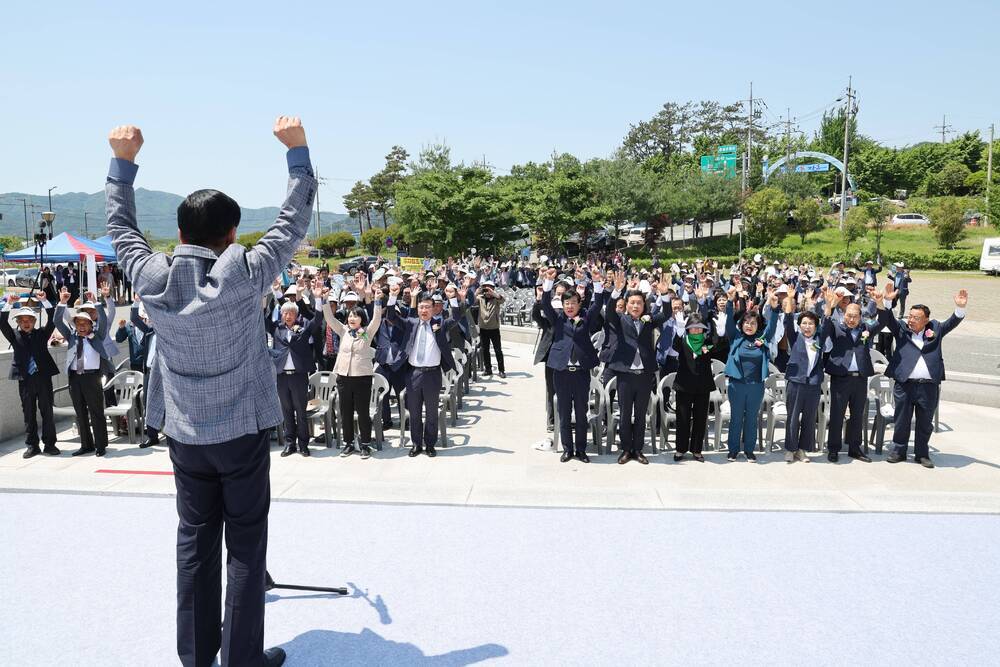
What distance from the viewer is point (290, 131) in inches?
109

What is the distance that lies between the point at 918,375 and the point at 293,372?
7013 mm

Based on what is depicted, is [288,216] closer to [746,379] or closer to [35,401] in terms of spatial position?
[746,379]

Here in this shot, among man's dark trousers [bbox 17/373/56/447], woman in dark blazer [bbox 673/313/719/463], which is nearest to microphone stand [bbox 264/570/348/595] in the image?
woman in dark blazer [bbox 673/313/719/463]

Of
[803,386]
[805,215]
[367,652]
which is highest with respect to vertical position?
[805,215]

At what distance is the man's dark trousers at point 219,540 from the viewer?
119 inches

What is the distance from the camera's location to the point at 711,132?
93750 millimetres

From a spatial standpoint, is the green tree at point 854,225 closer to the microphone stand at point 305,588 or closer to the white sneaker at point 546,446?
the white sneaker at point 546,446

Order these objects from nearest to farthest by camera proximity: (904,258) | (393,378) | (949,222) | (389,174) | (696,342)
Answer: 1. (696,342)
2. (393,378)
3. (904,258)
4. (949,222)
5. (389,174)

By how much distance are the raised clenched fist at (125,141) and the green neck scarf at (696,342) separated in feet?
20.1

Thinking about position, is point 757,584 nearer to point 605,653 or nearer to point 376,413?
point 605,653

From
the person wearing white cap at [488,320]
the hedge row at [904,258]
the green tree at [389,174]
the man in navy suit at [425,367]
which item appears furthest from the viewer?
the green tree at [389,174]

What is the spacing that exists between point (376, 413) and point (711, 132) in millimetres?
94406

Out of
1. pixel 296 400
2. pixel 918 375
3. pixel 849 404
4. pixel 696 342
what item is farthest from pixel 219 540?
pixel 918 375

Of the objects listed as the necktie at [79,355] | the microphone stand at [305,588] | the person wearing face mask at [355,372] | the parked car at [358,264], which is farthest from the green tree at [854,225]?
the microphone stand at [305,588]
